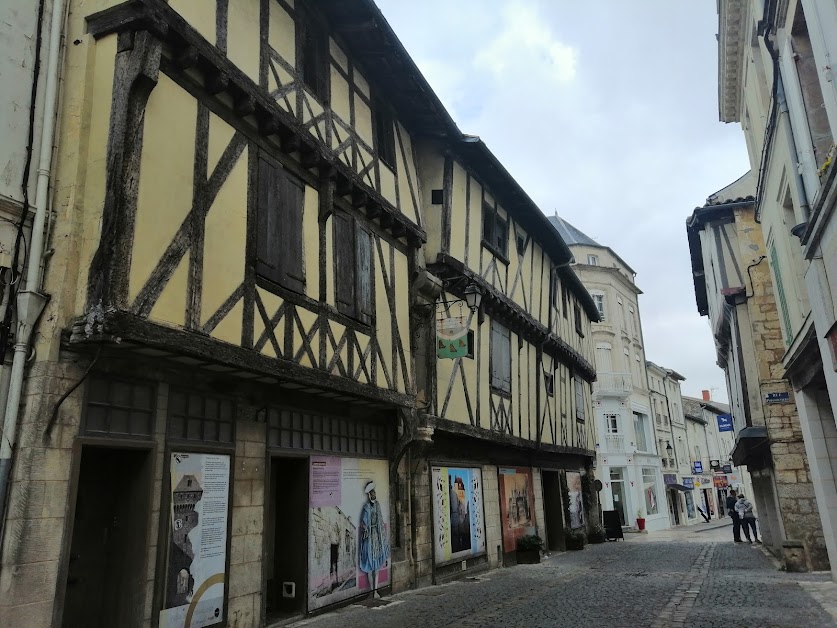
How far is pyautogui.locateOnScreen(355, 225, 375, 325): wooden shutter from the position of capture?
8570 millimetres

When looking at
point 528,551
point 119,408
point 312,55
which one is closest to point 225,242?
point 119,408

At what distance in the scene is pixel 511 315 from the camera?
13.7m

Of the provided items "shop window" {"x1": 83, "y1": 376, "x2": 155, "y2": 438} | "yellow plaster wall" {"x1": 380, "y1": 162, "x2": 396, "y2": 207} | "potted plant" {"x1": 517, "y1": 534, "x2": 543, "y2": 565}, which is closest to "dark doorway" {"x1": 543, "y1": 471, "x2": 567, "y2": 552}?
"potted plant" {"x1": 517, "y1": 534, "x2": 543, "y2": 565}

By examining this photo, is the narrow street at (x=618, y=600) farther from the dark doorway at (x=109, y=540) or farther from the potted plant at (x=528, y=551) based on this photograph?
the dark doorway at (x=109, y=540)

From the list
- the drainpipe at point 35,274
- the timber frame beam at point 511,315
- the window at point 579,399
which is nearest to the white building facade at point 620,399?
the window at point 579,399

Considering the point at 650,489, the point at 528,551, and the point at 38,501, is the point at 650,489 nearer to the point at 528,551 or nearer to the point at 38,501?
the point at 528,551

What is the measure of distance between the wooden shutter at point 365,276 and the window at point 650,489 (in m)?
25.3

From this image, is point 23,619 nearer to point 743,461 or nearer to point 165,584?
point 165,584

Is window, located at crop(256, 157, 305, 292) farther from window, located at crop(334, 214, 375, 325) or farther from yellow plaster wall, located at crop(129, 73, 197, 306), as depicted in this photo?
yellow plaster wall, located at crop(129, 73, 197, 306)

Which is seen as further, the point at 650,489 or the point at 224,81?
the point at 650,489

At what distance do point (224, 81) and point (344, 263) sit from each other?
2869 millimetres

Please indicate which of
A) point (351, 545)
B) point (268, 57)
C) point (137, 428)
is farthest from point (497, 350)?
point (137, 428)

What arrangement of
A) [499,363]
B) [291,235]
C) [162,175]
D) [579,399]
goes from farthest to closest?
[579,399] < [499,363] < [291,235] < [162,175]

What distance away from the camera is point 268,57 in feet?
23.7
